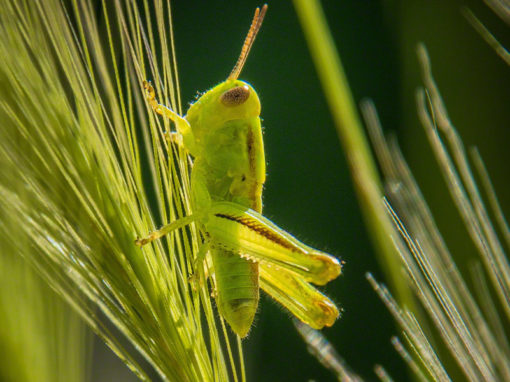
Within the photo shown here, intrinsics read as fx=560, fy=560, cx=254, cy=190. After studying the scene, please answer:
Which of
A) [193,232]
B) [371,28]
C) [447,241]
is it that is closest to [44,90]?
[193,232]

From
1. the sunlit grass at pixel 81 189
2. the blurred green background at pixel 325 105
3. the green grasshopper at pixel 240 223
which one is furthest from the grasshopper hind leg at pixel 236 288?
the blurred green background at pixel 325 105

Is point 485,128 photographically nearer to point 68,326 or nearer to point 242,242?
point 242,242

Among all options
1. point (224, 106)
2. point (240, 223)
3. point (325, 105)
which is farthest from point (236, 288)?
point (325, 105)

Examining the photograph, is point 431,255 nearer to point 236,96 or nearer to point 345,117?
point 345,117

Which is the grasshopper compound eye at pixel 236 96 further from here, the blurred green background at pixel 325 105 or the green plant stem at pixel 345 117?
the blurred green background at pixel 325 105

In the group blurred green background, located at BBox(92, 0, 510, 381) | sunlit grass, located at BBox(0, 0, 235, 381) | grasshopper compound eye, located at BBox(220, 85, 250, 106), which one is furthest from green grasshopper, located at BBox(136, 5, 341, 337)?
blurred green background, located at BBox(92, 0, 510, 381)

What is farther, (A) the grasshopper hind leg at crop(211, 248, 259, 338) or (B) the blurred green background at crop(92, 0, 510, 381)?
(B) the blurred green background at crop(92, 0, 510, 381)

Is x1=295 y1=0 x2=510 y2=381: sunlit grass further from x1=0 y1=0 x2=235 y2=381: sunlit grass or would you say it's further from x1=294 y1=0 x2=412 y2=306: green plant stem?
x1=0 y1=0 x2=235 y2=381: sunlit grass
